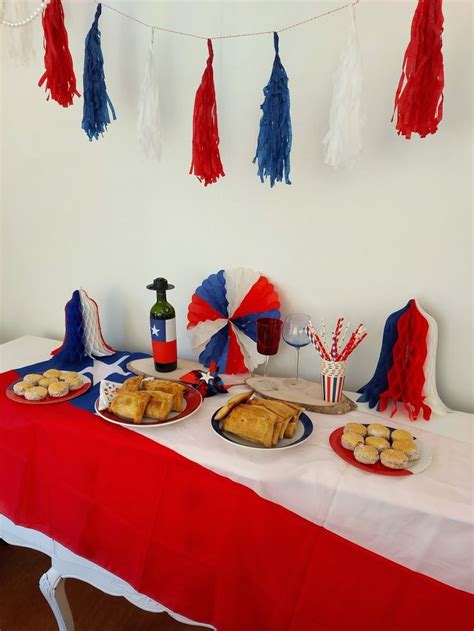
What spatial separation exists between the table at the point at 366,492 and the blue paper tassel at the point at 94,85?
0.80 m

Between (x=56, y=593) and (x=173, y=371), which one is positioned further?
(x=173, y=371)

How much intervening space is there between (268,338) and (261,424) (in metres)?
0.27

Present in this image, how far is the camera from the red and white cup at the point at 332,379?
96 cm

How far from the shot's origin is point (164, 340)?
113 cm

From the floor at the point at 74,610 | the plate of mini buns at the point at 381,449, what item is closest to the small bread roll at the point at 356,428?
the plate of mini buns at the point at 381,449

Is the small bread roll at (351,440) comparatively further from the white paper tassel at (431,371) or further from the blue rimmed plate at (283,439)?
the white paper tassel at (431,371)

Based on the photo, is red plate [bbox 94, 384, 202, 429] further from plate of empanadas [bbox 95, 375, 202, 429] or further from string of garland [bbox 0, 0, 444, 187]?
string of garland [bbox 0, 0, 444, 187]

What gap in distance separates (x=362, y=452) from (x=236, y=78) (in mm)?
930

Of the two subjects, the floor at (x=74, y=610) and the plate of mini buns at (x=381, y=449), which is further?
the floor at (x=74, y=610)

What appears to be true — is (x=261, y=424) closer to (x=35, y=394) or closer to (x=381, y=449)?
(x=381, y=449)

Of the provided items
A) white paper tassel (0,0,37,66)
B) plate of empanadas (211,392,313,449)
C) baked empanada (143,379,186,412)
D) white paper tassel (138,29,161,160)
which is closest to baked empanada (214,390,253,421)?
plate of empanadas (211,392,313,449)

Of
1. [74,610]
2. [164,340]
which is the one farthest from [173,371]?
[74,610]

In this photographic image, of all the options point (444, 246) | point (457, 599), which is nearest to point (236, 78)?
point (444, 246)

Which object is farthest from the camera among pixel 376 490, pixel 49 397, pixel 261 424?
pixel 49 397
